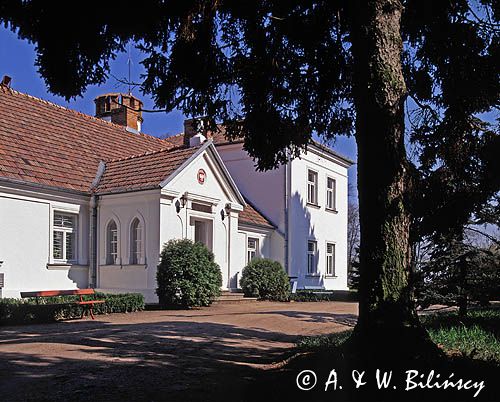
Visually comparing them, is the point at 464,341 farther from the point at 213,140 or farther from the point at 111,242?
the point at 213,140

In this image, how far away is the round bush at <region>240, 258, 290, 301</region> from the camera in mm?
22328

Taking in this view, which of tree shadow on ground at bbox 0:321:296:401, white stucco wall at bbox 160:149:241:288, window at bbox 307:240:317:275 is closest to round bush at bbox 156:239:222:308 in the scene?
white stucco wall at bbox 160:149:241:288

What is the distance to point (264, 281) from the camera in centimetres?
2256

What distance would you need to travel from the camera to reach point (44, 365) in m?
7.58

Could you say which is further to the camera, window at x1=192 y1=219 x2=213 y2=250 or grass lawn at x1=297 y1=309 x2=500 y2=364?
window at x1=192 y1=219 x2=213 y2=250

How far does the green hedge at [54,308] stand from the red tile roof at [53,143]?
13.3 feet

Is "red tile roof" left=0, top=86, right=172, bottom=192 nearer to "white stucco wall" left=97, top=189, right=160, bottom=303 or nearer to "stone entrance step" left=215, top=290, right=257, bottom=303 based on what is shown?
"white stucco wall" left=97, top=189, right=160, bottom=303

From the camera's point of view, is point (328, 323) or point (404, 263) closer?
point (404, 263)

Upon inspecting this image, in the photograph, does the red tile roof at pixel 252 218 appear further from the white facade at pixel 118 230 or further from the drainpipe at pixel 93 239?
the drainpipe at pixel 93 239

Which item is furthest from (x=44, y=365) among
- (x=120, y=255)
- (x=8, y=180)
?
(x=120, y=255)

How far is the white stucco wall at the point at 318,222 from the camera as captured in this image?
27.1 m

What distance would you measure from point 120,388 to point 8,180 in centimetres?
1122

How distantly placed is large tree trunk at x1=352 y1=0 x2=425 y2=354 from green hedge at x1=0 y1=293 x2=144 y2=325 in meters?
9.19

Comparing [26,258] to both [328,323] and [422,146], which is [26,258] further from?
[422,146]
